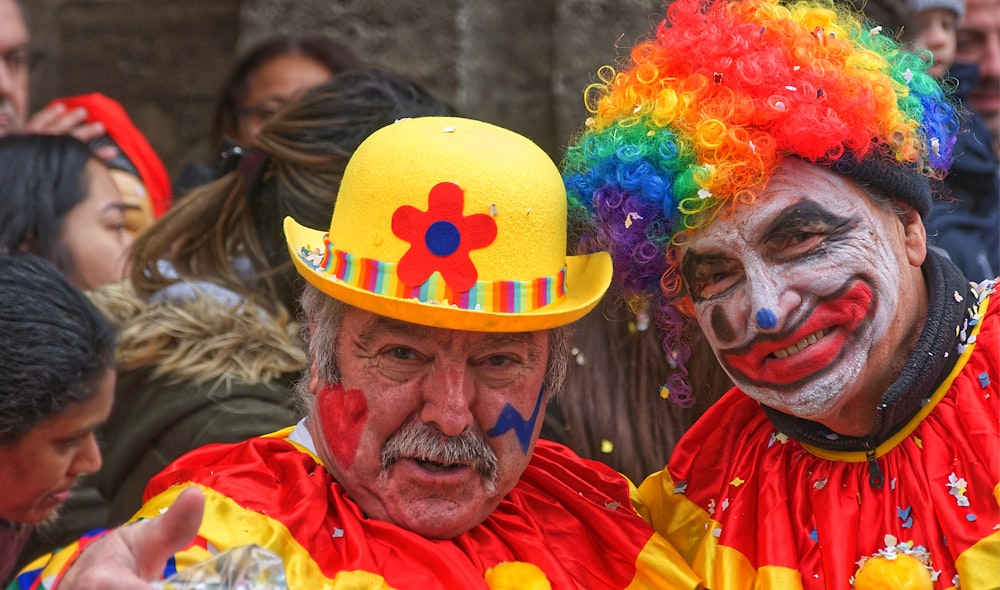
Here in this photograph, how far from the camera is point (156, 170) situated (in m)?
5.21

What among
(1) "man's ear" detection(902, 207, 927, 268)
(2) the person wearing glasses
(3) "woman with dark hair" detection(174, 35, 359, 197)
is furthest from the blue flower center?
(2) the person wearing glasses

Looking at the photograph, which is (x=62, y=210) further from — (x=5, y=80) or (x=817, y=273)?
(x=817, y=273)

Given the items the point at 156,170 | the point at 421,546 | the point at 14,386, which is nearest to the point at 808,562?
the point at 421,546

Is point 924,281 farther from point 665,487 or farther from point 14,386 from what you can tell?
point 14,386

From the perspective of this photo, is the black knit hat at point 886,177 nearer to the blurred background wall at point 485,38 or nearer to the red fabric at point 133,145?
the blurred background wall at point 485,38

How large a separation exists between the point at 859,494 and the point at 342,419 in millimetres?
1105

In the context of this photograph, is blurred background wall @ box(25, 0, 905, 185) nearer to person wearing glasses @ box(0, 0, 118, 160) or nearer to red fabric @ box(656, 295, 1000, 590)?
person wearing glasses @ box(0, 0, 118, 160)

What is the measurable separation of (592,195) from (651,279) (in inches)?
9.2

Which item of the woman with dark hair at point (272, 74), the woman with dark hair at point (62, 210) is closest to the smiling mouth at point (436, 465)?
the woman with dark hair at point (62, 210)

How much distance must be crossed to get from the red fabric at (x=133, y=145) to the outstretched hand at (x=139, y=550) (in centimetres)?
309

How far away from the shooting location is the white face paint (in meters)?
2.52

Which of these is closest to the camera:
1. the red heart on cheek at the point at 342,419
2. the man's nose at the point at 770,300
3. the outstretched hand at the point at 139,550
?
the outstretched hand at the point at 139,550

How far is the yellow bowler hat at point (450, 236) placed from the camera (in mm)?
2512

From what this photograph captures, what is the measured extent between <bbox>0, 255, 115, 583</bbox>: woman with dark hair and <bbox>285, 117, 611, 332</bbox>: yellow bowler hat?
881 mm
